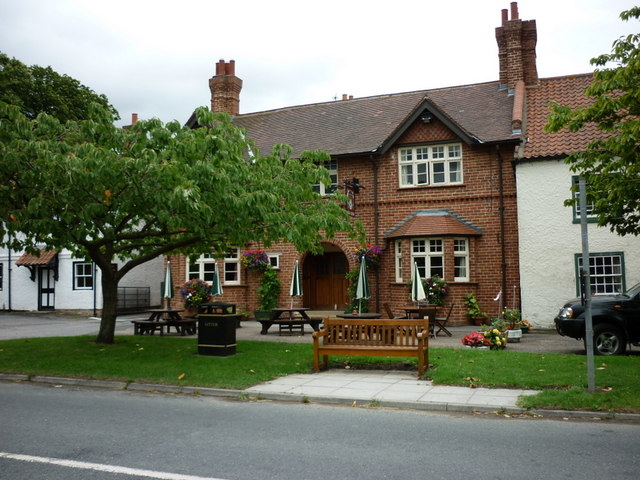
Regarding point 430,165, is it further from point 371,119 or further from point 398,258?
point 371,119

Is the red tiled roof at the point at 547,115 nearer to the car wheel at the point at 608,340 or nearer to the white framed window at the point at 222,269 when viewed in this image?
the car wheel at the point at 608,340

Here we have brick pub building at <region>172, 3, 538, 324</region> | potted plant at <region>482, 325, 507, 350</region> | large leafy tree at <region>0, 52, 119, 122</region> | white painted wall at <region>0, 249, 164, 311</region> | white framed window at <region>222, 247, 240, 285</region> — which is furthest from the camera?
white painted wall at <region>0, 249, 164, 311</region>

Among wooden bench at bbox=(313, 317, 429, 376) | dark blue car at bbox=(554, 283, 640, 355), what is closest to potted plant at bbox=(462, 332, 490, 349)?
dark blue car at bbox=(554, 283, 640, 355)

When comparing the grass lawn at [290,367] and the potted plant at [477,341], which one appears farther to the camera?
the potted plant at [477,341]

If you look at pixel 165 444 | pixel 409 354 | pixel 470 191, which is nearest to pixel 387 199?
pixel 470 191

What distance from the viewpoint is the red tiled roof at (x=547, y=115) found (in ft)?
66.0

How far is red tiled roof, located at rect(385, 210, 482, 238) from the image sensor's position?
21.0m

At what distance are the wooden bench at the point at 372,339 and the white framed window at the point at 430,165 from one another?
11633 mm

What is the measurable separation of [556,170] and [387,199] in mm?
6118

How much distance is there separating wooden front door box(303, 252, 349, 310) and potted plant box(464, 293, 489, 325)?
19.7 ft

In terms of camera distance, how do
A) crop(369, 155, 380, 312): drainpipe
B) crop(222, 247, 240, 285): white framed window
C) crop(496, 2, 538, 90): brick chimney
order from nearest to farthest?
crop(369, 155, 380, 312): drainpipe < crop(496, 2, 538, 90): brick chimney < crop(222, 247, 240, 285): white framed window

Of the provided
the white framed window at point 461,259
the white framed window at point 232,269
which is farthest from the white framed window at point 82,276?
the white framed window at point 461,259

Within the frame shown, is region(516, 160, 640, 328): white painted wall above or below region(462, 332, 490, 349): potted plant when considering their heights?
above

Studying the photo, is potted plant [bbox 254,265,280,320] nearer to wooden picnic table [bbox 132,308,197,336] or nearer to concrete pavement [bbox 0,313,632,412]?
wooden picnic table [bbox 132,308,197,336]
